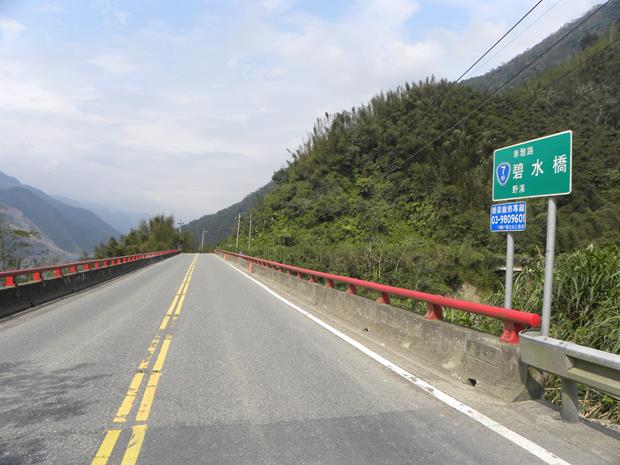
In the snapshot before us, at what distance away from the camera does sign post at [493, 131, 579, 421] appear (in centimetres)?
479

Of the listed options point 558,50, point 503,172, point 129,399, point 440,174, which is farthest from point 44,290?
point 558,50

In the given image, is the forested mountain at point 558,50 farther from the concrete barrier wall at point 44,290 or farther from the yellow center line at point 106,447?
the yellow center line at point 106,447

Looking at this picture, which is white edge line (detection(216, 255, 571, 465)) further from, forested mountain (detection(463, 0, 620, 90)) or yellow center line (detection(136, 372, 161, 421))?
forested mountain (detection(463, 0, 620, 90))

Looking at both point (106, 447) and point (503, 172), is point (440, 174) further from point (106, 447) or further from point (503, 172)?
point (106, 447)

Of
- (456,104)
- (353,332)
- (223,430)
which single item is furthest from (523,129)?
(223,430)

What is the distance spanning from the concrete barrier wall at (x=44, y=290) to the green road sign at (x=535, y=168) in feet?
36.8

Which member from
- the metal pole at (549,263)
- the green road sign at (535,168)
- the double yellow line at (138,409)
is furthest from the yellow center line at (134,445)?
the green road sign at (535,168)

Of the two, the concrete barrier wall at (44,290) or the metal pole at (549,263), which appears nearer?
the metal pole at (549,263)

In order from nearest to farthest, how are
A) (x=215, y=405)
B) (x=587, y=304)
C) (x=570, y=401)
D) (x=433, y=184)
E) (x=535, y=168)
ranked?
(x=570, y=401) < (x=215, y=405) < (x=535, y=168) < (x=587, y=304) < (x=433, y=184)

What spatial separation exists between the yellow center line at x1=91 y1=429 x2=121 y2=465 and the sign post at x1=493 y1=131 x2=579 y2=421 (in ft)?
13.6

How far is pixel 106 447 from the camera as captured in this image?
3795 mm

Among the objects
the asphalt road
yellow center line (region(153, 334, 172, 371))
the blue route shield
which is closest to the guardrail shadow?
the asphalt road

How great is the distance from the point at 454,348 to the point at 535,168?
2546 millimetres

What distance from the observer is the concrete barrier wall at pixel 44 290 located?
36.8ft
